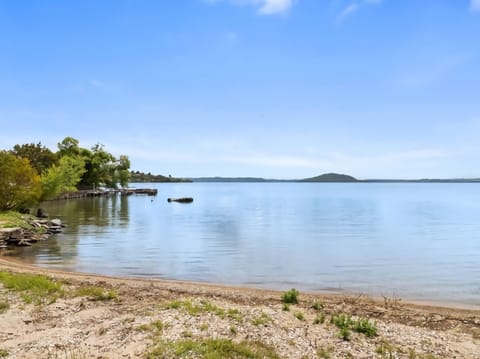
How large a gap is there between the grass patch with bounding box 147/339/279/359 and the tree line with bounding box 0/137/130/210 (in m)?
30.6

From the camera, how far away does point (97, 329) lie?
6.85 meters

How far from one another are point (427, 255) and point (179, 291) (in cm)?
1498

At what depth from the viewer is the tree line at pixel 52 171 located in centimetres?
3116

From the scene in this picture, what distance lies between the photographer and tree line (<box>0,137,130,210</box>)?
31156mm

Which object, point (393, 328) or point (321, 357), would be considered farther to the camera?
point (393, 328)

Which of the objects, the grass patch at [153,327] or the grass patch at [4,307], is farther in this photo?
the grass patch at [4,307]

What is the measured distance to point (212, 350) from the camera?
5.84 m

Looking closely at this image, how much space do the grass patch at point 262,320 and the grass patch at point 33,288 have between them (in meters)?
4.73

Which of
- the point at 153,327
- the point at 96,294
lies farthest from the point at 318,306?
the point at 96,294

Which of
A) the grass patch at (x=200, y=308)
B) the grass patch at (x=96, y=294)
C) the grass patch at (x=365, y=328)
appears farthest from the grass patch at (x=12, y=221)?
the grass patch at (x=365, y=328)

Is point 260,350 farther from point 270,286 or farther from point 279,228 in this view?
point 279,228

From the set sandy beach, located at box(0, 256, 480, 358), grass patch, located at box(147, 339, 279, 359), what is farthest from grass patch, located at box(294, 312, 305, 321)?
grass patch, located at box(147, 339, 279, 359)

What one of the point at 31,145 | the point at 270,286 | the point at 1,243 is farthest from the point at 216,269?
the point at 31,145

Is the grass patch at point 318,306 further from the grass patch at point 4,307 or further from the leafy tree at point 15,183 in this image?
the leafy tree at point 15,183
